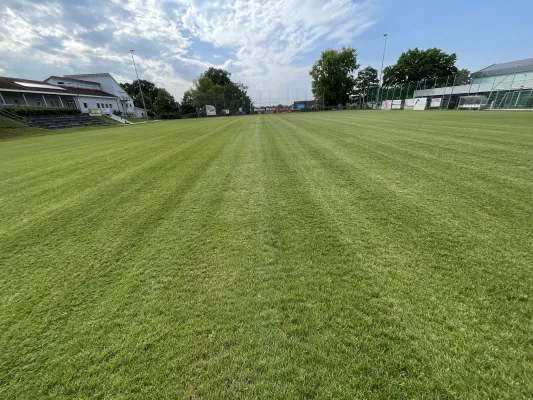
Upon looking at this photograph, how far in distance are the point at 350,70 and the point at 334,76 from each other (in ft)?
15.8

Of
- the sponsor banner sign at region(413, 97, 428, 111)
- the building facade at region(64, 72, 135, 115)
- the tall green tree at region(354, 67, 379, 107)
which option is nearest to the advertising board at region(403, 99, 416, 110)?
the sponsor banner sign at region(413, 97, 428, 111)

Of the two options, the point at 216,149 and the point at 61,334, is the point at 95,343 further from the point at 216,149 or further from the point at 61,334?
the point at 216,149

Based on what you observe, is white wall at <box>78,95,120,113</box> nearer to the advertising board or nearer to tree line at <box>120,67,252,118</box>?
tree line at <box>120,67,252,118</box>

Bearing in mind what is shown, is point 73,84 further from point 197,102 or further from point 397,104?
point 397,104

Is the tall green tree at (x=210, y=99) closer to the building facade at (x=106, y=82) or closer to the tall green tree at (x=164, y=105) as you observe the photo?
the tall green tree at (x=164, y=105)

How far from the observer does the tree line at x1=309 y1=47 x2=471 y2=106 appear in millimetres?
56469

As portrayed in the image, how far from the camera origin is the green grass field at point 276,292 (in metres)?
1.38

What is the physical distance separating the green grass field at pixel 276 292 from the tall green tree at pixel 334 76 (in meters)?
62.1

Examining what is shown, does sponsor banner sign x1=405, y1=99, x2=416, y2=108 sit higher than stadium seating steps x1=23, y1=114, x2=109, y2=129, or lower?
higher

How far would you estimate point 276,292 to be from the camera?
6.65 ft

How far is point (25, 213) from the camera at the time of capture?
388 cm

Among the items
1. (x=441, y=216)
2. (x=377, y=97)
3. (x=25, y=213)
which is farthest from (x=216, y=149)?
(x=377, y=97)

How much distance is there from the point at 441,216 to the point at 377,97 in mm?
53435

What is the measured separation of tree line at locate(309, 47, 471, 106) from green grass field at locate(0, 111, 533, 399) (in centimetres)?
6202
